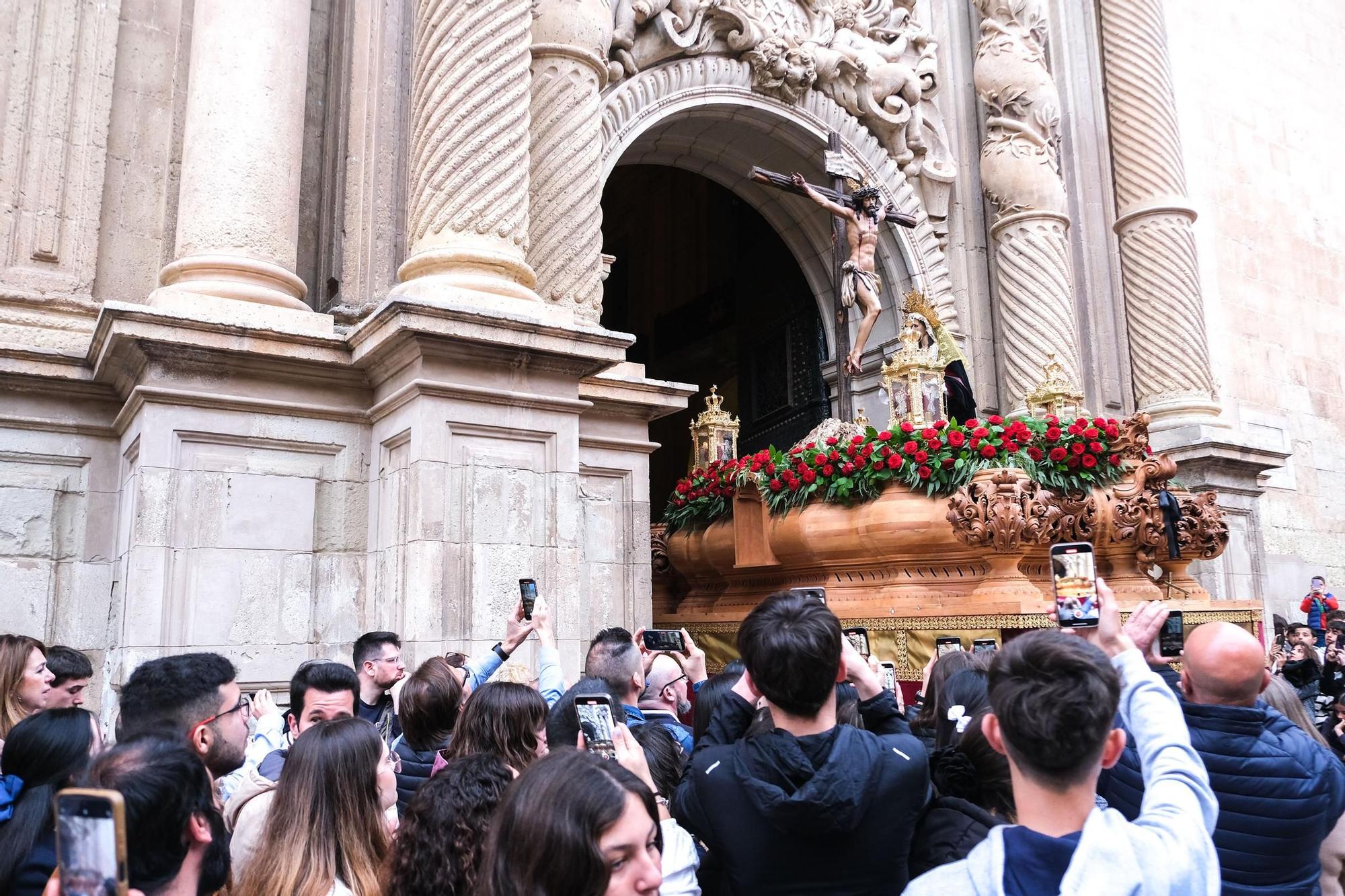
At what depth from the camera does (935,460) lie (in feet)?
24.8

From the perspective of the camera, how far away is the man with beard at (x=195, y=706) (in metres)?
2.89

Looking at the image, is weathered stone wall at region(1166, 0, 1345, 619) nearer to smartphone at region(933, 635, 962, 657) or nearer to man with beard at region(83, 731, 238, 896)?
smartphone at region(933, 635, 962, 657)

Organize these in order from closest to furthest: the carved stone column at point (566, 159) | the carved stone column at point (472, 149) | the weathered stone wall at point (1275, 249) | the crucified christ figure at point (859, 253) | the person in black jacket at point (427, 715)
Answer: the person in black jacket at point (427, 715)
the carved stone column at point (472, 149)
the carved stone column at point (566, 159)
the crucified christ figure at point (859, 253)
the weathered stone wall at point (1275, 249)

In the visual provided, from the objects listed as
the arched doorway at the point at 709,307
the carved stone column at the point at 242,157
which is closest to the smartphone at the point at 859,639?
the carved stone column at the point at 242,157

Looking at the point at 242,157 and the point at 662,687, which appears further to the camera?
the point at 242,157

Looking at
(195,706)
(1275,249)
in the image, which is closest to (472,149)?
(195,706)

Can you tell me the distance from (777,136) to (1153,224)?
16.4ft

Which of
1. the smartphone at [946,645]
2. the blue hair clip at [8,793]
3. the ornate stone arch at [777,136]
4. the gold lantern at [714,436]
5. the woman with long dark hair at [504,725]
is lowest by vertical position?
the blue hair clip at [8,793]

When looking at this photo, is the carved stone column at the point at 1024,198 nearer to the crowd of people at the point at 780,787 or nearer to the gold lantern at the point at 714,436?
the gold lantern at the point at 714,436

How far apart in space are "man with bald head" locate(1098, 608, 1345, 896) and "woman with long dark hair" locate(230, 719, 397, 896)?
1.76 m

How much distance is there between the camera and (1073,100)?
13.3 metres

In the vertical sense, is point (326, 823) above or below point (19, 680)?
below

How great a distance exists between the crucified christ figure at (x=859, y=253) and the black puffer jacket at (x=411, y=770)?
22.1 feet

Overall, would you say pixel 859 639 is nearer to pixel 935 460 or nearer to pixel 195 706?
pixel 195 706
